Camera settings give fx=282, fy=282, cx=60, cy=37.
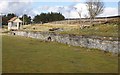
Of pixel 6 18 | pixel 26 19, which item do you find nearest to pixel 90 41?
pixel 6 18

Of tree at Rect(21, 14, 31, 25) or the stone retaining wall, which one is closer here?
the stone retaining wall

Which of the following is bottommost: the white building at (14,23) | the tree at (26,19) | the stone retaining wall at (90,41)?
the stone retaining wall at (90,41)

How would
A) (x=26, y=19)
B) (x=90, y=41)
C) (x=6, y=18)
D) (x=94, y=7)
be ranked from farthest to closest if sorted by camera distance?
(x=26, y=19) → (x=6, y=18) → (x=94, y=7) → (x=90, y=41)

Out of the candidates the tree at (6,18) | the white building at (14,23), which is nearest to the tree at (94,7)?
the white building at (14,23)

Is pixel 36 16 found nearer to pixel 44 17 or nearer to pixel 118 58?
pixel 44 17

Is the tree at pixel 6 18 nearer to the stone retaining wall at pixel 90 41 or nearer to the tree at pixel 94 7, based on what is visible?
the tree at pixel 94 7

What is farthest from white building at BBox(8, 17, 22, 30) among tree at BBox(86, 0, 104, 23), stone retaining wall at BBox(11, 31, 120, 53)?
stone retaining wall at BBox(11, 31, 120, 53)

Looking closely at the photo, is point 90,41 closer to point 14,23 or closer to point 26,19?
point 14,23

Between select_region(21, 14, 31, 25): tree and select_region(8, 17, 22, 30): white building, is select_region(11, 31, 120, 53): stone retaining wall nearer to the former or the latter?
select_region(8, 17, 22, 30): white building

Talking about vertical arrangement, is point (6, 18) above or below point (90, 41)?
above

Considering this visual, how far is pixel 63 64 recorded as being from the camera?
61.5ft

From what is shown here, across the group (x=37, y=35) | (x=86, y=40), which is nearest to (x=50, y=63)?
(x=86, y=40)

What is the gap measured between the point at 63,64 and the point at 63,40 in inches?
629

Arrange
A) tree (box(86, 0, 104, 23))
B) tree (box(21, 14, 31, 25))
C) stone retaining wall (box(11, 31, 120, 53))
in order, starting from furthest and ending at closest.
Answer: tree (box(21, 14, 31, 25))
tree (box(86, 0, 104, 23))
stone retaining wall (box(11, 31, 120, 53))
